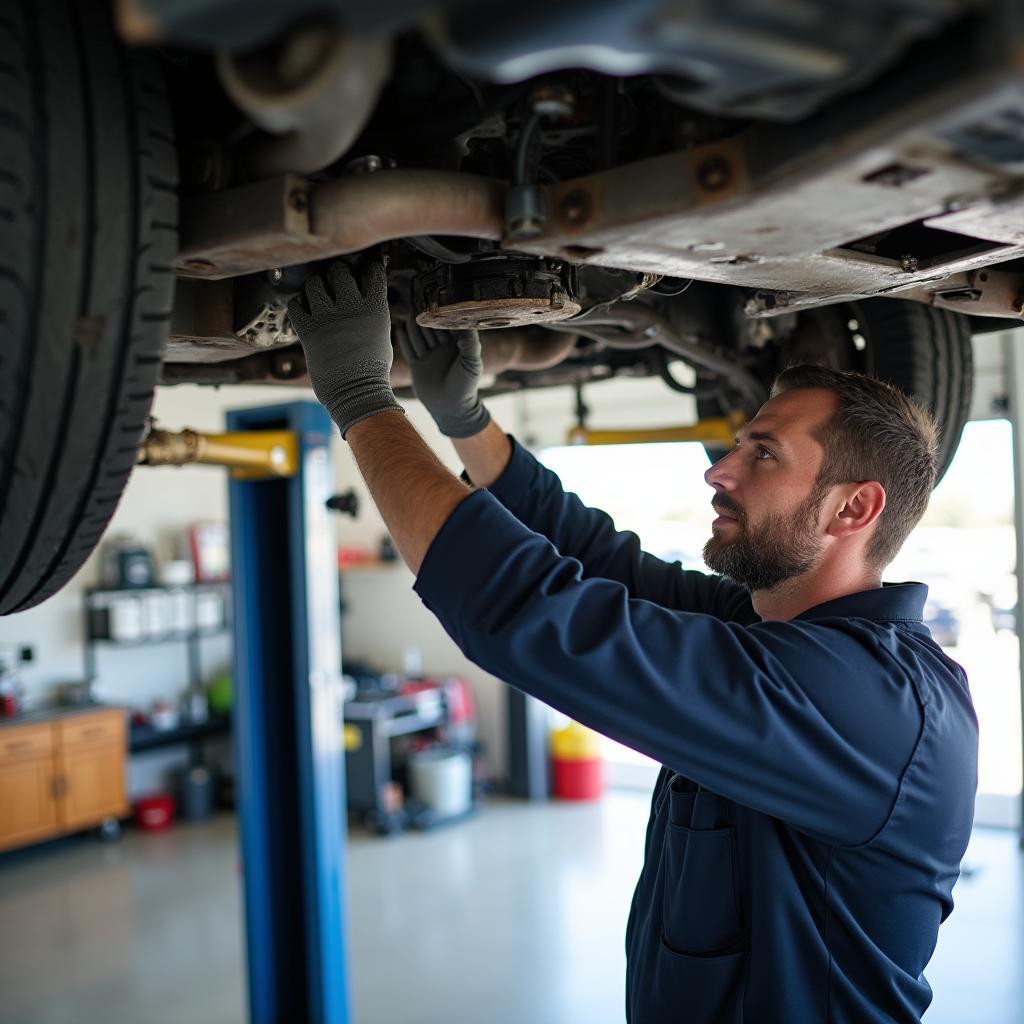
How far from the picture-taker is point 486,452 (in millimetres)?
1503

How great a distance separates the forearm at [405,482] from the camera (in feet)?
3.18

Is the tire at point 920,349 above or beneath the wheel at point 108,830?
above

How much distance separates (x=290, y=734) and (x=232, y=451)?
3.21 ft

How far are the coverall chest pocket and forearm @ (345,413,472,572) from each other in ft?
1.55

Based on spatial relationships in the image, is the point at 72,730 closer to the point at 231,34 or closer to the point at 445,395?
the point at 445,395

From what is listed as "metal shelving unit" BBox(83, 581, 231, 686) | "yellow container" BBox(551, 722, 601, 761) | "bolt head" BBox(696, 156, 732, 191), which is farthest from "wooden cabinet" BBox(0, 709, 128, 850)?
"bolt head" BBox(696, 156, 732, 191)

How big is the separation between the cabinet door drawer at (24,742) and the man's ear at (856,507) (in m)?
4.64

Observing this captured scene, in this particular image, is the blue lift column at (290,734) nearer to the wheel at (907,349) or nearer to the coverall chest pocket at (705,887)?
the wheel at (907,349)

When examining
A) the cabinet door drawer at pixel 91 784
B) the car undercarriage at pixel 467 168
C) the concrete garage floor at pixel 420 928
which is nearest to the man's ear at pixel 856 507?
the car undercarriage at pixel 467 168

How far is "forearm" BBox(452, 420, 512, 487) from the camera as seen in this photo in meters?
1.50

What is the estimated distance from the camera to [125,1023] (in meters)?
3.17

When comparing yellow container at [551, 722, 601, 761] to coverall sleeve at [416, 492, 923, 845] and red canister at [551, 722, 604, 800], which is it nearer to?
red canister at [551, 722, 604, 800]

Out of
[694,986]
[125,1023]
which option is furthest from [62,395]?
[125,1023]

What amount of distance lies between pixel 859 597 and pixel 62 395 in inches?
35.8
